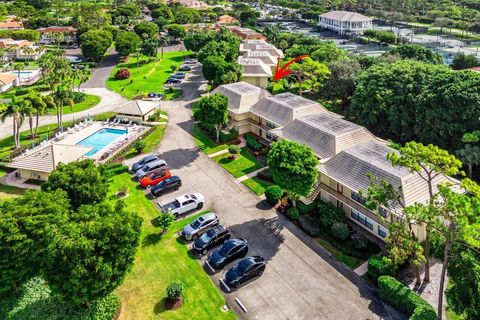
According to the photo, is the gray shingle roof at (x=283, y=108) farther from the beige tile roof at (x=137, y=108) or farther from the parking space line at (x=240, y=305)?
the parking space line at (x=240, y=305)

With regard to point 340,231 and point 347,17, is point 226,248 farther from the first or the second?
point 347,17

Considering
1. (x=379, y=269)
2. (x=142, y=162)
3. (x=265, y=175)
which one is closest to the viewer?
(x=379, y=269)

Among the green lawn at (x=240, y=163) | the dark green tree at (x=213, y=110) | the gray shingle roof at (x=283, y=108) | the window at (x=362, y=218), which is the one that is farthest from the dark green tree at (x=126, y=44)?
the window at (x=362, y=218)

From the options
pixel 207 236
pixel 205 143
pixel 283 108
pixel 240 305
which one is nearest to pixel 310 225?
pixel 207 236

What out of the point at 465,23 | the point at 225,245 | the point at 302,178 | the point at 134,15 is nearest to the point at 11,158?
the point at 225,245

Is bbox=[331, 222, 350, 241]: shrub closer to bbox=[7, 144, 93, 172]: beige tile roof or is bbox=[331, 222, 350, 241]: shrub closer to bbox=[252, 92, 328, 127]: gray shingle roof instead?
bbox=[252, 92, 328, 127]: gray shingle roof

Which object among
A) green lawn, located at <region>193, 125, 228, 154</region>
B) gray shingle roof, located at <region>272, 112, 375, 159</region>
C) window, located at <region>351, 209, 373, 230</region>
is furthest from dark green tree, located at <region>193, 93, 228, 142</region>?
window, located at <region>351, 209, 373, 230</region>
